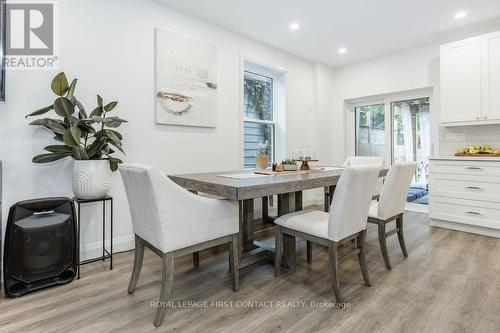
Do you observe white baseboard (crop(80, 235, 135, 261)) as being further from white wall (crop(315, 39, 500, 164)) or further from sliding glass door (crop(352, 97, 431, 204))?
sliding glass door (crop(352, 97, 431, 204))

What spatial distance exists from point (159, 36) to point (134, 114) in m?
0.90

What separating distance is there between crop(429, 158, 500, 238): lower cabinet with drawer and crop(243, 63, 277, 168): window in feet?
7.66

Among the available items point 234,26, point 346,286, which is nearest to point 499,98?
point 346,286

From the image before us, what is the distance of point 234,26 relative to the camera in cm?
351

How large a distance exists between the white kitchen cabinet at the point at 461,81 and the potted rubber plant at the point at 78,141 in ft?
13.1

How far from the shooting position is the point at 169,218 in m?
1.54

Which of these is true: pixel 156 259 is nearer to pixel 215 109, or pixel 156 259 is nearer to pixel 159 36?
pixel 215 109

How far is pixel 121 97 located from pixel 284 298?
234 centimetres

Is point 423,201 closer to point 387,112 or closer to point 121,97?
point 387,112

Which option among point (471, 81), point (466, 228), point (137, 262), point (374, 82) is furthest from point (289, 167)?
point (374, 82)

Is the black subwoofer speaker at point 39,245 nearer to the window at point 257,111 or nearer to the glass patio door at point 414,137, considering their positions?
the window at point 257,111

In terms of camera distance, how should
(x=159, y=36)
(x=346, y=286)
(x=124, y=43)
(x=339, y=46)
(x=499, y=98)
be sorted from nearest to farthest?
1. (x=346, y=286)
2. (x=124, y=43)
3. (x=159, y=36)
4. (x=499, y=98)
5. (x=339, y=46)

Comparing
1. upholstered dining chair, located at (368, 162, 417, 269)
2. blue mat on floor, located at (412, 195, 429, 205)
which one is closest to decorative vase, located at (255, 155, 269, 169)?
upholstered dining chair, located at (368, 162, 417, 269)

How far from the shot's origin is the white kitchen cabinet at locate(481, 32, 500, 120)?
324 centimetres
